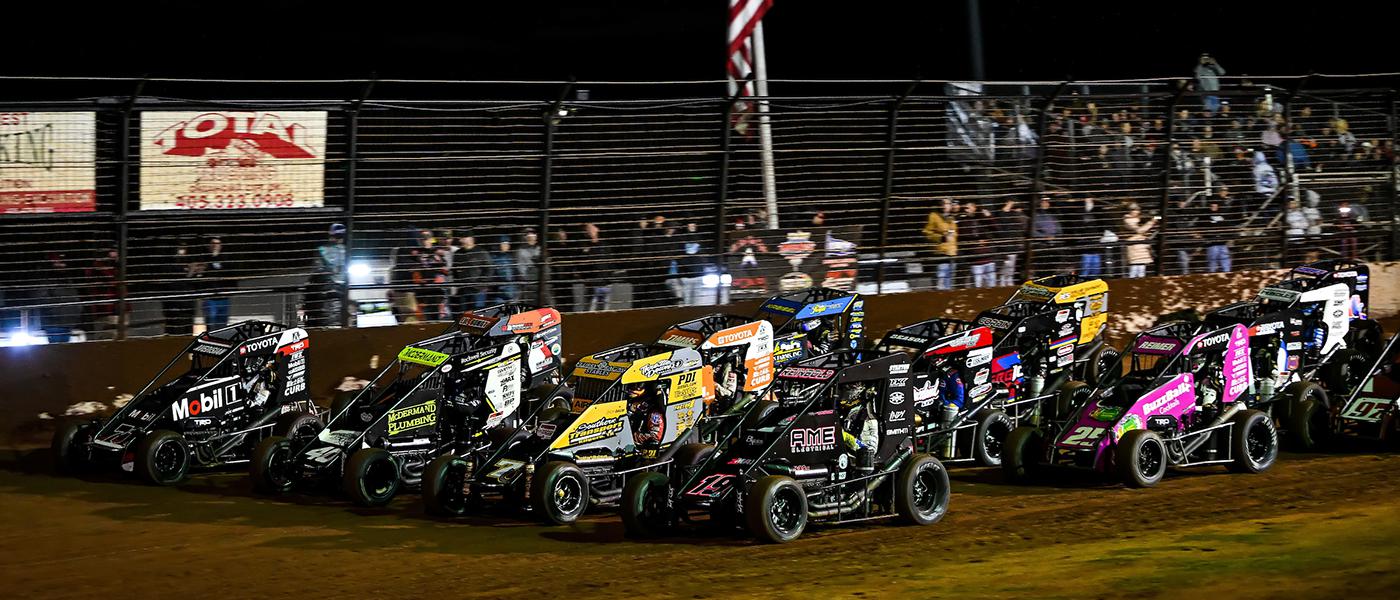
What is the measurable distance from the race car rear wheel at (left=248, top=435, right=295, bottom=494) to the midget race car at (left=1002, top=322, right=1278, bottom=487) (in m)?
6.83

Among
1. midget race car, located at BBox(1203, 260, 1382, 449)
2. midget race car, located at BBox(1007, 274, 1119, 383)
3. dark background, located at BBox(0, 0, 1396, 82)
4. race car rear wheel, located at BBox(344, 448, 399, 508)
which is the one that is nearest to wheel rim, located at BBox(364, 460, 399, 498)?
race car rear wheel, located at BBox(344, 448, 399, 508)

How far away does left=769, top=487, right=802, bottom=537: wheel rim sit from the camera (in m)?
11.6

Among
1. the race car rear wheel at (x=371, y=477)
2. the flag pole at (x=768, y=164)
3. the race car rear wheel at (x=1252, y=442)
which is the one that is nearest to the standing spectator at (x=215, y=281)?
the race car rear wheel at (x=371, y=477)

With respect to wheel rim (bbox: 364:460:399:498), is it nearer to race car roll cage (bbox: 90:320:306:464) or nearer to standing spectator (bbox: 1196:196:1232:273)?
race car roll cage (bbox: 90:320:306:464)

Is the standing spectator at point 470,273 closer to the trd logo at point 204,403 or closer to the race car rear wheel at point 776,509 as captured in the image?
the trd logo at point 204,403

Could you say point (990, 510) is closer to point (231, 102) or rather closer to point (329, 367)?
point (329, 367)

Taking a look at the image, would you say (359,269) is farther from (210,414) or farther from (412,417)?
(412,417)

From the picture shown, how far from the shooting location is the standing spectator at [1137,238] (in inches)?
830

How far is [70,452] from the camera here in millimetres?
15055

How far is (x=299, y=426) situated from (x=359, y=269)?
9.92ft

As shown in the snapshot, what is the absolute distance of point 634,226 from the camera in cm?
1881

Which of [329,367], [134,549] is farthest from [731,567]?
[329,367]

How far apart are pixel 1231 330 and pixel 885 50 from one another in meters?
18.8

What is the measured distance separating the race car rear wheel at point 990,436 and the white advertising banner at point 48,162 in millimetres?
9826
